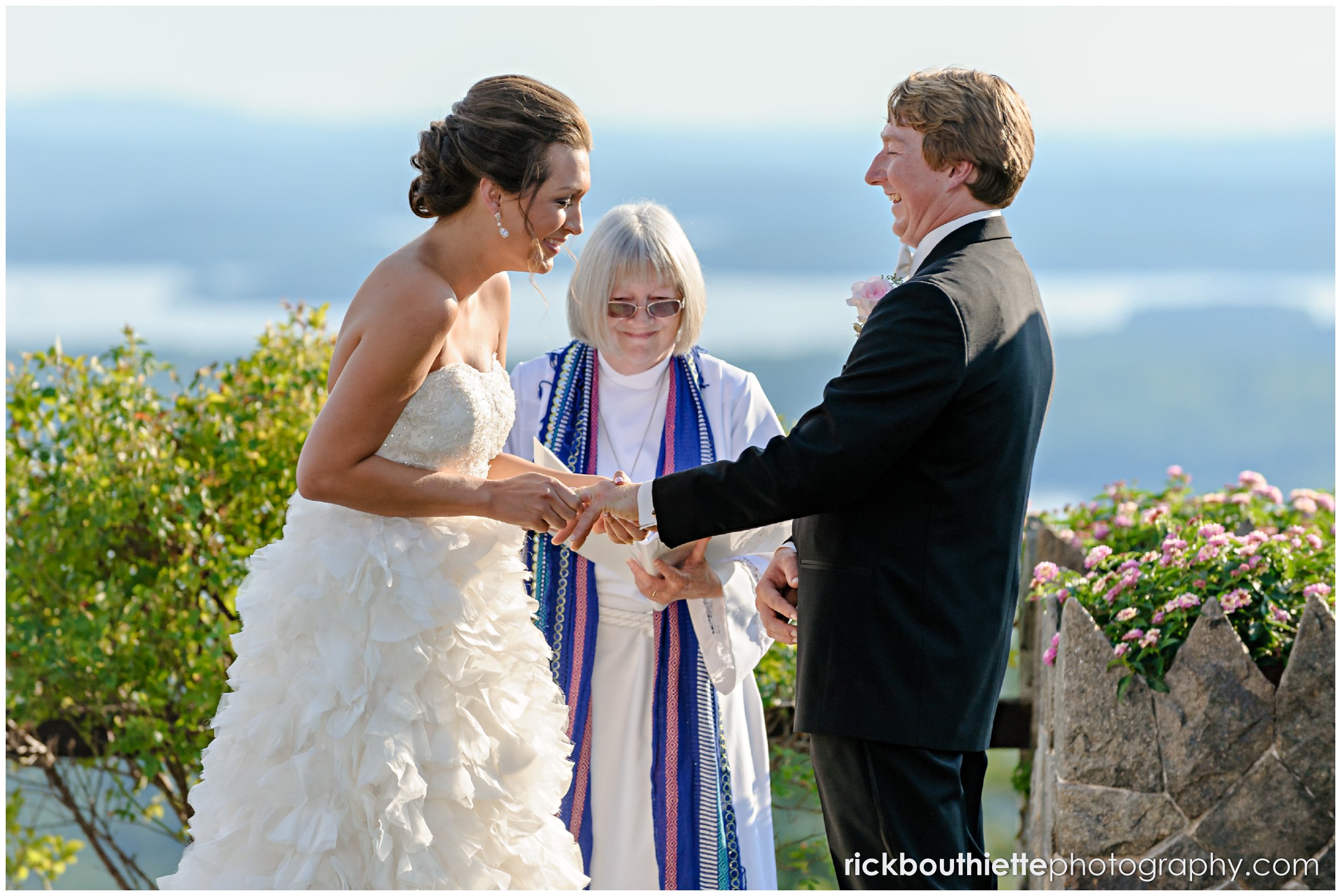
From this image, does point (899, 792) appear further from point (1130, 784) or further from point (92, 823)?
point (92, 823)

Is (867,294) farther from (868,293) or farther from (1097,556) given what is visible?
(1097,556)

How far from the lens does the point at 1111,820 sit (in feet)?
10.9

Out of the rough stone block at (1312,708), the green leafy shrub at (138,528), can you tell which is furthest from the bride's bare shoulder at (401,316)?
the rough stone block at (1312,708)

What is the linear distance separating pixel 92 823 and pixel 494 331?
111 inches

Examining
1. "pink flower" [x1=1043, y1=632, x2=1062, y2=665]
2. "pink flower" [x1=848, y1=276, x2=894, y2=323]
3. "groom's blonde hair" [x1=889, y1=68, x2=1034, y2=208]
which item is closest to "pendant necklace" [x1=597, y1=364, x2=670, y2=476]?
"pink flower" [x1=848, y1=276, x2=894, y2=323]

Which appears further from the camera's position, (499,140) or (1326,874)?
(1326,874)

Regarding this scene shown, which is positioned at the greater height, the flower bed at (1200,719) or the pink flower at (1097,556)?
the pink flower at (1097,556)

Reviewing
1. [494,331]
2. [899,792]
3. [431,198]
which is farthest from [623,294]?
[899,792]

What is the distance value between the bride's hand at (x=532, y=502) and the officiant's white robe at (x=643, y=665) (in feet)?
1.74

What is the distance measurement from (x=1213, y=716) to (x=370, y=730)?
2308mm

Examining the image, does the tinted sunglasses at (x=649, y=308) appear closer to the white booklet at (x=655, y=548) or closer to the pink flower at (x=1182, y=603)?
the white booklet at (x=655, y=548)

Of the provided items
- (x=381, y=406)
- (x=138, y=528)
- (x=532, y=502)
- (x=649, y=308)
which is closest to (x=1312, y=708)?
(x=649, y=308)

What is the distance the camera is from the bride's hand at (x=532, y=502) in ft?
7.88

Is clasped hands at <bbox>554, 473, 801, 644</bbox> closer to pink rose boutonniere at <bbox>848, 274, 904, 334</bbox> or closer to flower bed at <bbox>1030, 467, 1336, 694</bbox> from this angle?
pink rose boutonniere at <bbox>848, 274, 904, 334</bbox>
